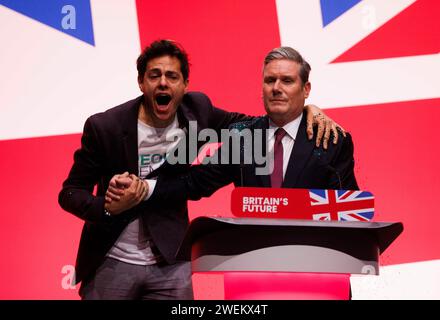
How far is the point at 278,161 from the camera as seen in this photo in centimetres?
193

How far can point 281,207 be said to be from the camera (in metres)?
1.55

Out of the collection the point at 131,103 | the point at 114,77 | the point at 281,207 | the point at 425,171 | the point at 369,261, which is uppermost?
the point at 114,77

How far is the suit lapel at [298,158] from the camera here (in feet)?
6.20

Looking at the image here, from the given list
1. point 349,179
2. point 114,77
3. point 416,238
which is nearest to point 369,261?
point 349,179

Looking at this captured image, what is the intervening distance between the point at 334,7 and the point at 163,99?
Answer: 3.84ft

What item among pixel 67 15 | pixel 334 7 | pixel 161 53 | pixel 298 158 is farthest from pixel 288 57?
pixel 67 15

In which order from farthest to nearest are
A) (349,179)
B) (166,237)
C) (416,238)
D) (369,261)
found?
1. (416,238)
2. (166,237)
3. (349,179)
4. (369,261)

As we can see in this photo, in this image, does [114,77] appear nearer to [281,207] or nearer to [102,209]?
[102,209]

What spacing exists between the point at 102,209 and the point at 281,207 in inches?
26.9

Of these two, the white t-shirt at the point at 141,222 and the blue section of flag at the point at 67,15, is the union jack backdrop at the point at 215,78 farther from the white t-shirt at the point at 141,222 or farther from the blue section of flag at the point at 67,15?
the white t-shirt at the point at 141,222

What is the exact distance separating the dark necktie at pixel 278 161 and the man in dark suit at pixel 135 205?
347 mm

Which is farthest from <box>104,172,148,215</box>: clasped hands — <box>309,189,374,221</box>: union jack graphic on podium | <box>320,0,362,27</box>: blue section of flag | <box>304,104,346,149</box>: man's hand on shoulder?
<box>320,0,362,27</box>: blue section of flag

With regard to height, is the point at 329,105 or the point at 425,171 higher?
the point at 329,105

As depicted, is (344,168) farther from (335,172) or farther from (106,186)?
(106,186)
